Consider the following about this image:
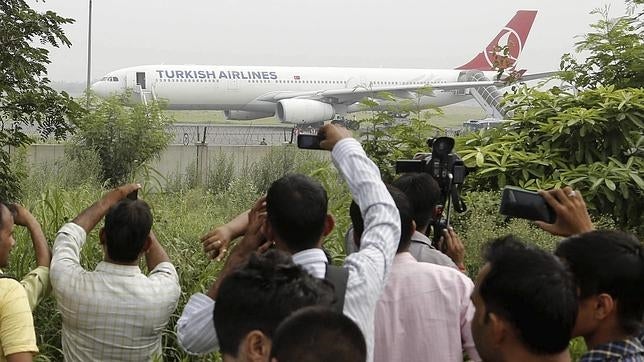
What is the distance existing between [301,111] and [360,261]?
30.0 m

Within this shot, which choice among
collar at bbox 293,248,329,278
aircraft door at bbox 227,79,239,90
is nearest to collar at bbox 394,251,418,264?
collar at bbox 293,248,329,278

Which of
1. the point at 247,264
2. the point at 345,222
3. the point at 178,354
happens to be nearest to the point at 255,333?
the point at 247,264

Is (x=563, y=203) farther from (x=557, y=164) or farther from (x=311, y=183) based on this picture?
(x=557, y=164)

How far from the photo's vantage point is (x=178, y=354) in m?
4.21

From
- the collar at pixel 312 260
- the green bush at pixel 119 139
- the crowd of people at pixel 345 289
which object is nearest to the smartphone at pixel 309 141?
the crowd of people at pixel 345 289

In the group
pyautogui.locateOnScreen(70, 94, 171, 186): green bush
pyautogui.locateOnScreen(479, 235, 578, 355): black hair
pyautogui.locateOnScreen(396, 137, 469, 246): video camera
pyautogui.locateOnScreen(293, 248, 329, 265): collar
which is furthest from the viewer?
pyautogui.locateOnScreen(70, 94, 171, 186): green bush

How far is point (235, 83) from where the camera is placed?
35.2 meters

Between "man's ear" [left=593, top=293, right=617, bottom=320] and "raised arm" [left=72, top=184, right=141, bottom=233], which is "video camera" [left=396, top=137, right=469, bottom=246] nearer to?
"raised arm" [left=72, top=184, right=141, bottom=233]

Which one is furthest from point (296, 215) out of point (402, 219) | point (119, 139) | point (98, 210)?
point (119, 139)

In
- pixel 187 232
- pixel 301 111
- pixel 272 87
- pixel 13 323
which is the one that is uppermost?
pixel 272 87

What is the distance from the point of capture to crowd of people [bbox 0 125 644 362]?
1896 mm

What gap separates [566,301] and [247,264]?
0.76 metres

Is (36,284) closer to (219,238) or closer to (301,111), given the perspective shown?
(219,238)

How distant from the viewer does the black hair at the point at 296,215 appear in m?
2.51
